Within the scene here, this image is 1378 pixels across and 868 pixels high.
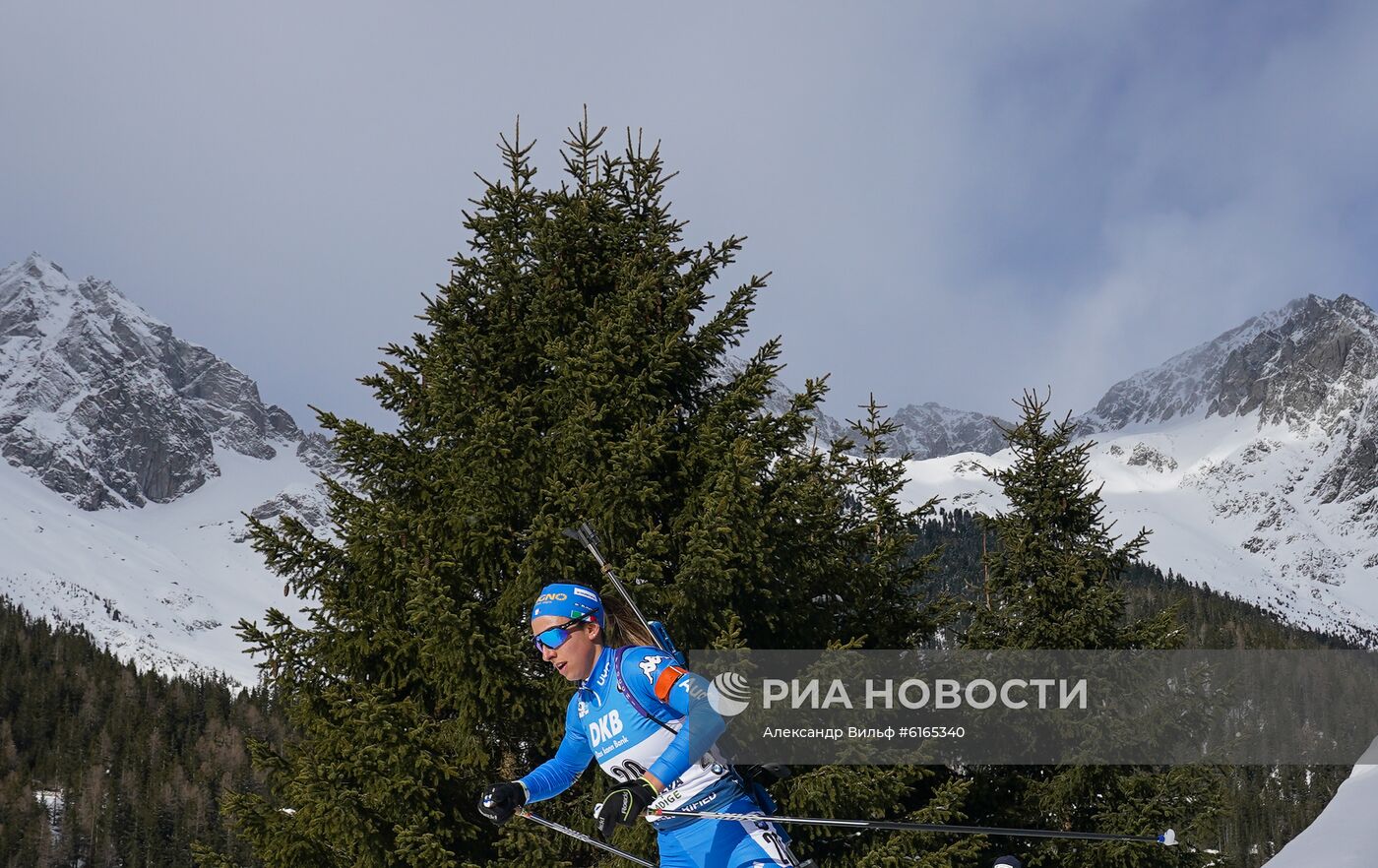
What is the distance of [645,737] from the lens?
6.38m

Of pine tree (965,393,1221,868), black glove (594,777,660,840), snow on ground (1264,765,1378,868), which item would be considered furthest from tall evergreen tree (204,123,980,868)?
pine tree (965,393,1221,868)

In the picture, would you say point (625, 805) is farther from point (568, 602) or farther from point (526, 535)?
point (526, 535)

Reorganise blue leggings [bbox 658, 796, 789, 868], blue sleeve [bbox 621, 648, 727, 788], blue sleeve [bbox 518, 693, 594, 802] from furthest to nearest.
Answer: blue sleeve [bbox 518, 693, 594, 802]
blue leggings [bbox 658, 796, 789, 868]
blue sleeve [bbox 621, 648, 727, 788]

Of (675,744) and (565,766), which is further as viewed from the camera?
(565,766)

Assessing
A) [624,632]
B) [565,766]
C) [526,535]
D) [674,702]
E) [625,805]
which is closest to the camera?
[625,805]

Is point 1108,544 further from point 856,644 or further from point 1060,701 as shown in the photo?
point 856,644

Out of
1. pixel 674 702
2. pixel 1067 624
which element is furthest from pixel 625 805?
pixel 1067 624

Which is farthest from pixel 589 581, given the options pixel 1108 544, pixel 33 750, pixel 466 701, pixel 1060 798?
pixel 33 750

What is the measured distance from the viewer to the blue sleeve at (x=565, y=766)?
6715mm

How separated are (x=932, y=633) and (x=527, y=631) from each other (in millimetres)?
5832

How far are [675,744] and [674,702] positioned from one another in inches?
11.7

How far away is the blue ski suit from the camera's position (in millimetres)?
6102

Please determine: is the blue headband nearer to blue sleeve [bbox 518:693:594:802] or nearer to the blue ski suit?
the blue ski suit

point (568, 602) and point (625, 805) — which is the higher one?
point (568, 602)
